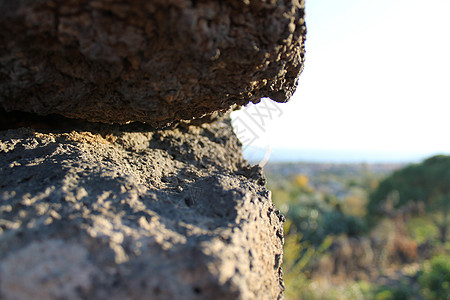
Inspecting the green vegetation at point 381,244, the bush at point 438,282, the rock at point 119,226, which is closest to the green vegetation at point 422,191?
the green vegetation at point 381,244

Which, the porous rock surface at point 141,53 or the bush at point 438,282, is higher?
the porous rock surface at point 141,53

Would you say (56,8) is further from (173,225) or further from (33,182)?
(173,225)

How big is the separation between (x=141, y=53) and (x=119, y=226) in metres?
0.45

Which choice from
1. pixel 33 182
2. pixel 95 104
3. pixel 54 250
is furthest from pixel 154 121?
pixel 54 250

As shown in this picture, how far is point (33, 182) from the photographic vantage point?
2.70ft

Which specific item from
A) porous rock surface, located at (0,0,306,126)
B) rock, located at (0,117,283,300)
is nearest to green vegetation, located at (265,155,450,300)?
rock, located at (0,117,283,300)

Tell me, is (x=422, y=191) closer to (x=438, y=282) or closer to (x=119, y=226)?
(x=438, y=282)

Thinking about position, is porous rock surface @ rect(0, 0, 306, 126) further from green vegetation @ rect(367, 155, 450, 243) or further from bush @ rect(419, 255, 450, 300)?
green vegetation @ rect(367, 155, 450, 243)

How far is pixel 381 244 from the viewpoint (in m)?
7.66

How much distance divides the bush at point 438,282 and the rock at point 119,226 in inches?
→ 199

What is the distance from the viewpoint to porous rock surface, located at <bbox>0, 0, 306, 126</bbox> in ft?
2.34

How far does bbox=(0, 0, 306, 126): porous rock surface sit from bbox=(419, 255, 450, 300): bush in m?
5.32

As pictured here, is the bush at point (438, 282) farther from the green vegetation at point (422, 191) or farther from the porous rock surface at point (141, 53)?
the porous rock surface at point (141, 53)

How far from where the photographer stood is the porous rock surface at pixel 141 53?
2.34 feet
